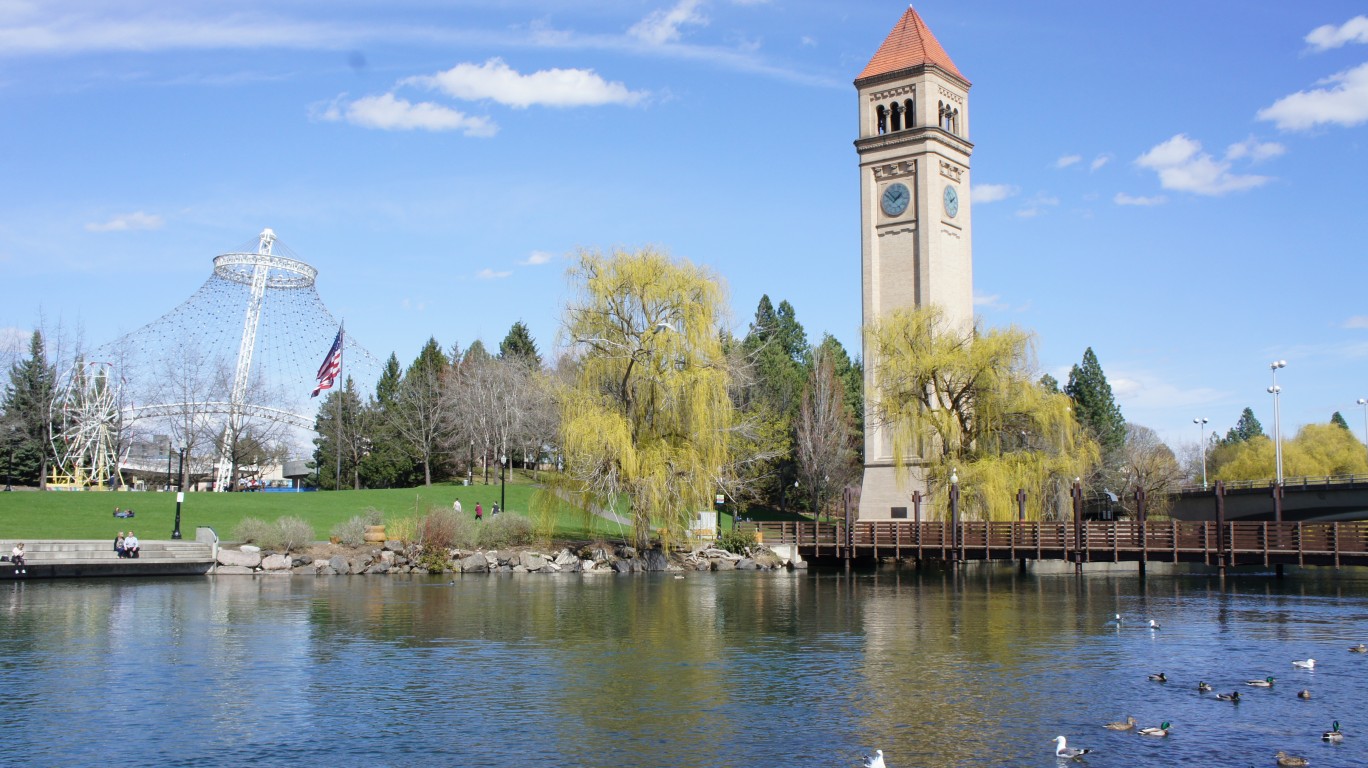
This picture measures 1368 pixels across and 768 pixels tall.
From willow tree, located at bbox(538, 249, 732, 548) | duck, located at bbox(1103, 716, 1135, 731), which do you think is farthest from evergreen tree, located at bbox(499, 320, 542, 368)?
duck, located at bbox(1103, 716, 1135, 731)

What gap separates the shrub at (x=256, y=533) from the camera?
2073 inches

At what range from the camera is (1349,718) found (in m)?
20.2

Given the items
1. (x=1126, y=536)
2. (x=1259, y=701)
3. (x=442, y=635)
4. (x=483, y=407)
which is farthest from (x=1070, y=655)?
(x=483, y=407)

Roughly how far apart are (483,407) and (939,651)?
62621 millimetres

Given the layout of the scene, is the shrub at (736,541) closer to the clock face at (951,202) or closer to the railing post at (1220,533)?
the railing post at (1220,533)

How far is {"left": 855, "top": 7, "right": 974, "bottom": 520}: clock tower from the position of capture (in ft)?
221

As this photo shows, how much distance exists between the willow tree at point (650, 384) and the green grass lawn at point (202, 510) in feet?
16.9

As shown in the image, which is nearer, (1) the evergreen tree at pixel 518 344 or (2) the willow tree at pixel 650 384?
(2) the willow tree at pixel 650 384

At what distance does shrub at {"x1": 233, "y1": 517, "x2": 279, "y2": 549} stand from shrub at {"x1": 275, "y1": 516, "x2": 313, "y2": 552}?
0.31m

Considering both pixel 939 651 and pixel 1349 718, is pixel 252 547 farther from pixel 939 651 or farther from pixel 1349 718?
pixel 1349 718

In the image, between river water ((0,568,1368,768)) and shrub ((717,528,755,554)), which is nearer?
river water ((0,568,1368,768))

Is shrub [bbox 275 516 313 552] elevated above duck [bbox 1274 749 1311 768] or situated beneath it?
elevated above

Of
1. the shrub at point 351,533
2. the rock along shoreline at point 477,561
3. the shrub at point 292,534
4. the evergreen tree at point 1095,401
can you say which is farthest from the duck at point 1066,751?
the evergreen tree at point 1095,401

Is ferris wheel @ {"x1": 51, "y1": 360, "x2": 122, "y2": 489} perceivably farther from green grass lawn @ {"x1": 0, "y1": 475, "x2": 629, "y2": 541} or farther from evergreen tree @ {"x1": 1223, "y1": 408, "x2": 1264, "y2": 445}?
evergreen tree @ {"x1": 1223, "y1": 408, "x2": 1264, "y2": 445}
